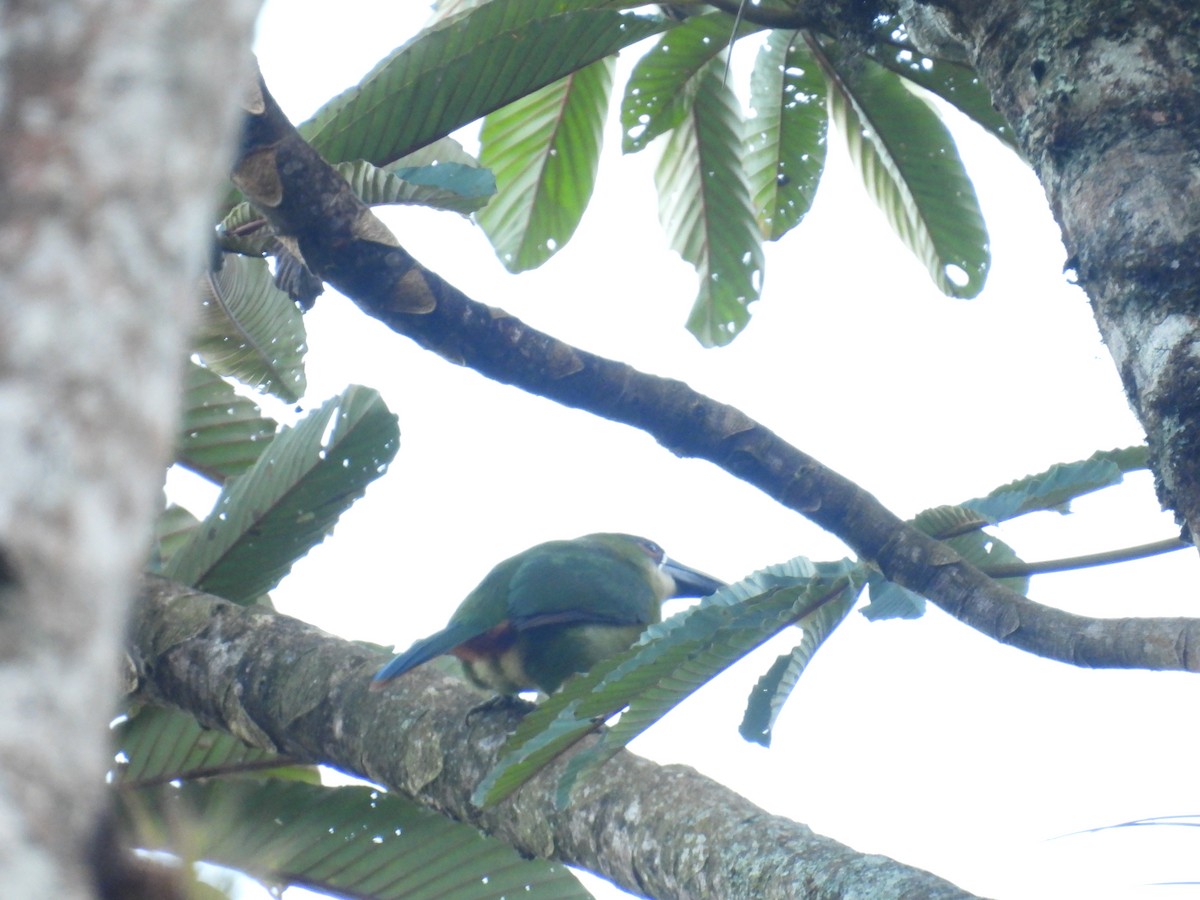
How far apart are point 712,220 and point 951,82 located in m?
0.70

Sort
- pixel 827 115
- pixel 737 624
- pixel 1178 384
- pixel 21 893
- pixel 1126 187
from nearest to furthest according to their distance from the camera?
pixel 21 893
pixel 1178 384
pixel 1126 187
pixel 737 624
pixel 827 115

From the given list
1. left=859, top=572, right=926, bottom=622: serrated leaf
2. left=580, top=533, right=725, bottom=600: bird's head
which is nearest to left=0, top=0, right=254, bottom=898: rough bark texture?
left=859, top=572, right=926, bottom=622: serrated leaf

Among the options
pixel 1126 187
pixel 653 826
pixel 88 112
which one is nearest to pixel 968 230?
pixel 1126 187

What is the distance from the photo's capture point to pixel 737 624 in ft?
5.32

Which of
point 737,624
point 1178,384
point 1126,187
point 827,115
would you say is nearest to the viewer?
point 1178,384

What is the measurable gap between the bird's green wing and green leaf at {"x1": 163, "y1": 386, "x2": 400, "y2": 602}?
22.6 inches

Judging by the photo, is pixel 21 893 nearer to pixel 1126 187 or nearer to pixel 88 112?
pixel 88 112

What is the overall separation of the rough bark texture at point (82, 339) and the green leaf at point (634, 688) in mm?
1254

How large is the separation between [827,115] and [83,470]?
287cm

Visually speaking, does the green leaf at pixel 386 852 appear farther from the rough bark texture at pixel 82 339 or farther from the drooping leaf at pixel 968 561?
the rough bark texture at pixel 82 339

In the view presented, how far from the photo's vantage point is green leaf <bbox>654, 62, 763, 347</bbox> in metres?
2.98

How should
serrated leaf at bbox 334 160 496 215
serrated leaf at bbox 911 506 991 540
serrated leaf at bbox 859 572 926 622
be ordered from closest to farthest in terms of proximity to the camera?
serrated leaf at bbox 859 572 926 622, serrated leaf at bbox 911 506 991 540, serrated leaf at bbox 334 160 496 215

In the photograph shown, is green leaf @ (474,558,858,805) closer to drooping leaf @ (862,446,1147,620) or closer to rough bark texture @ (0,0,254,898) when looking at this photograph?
drooping leaf @ (862,446,1147,620)

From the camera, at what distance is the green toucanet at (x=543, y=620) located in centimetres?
296
